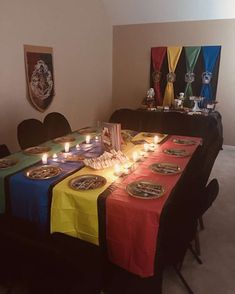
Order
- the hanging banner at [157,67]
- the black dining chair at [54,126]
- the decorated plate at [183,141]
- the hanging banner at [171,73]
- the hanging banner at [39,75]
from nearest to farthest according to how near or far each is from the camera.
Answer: the decorated plate at [183,141], the black dining chair at [54,126], the hanging banner at [39,75], the hanging banner at [171,73], the hanging banner at [157,67]

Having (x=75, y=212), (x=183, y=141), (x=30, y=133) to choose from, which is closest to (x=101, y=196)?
(x=75, y=212)

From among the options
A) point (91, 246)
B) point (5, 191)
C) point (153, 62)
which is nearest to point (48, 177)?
point (5, 191)

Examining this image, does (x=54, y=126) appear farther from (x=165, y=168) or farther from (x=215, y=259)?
(x=215, y=259)

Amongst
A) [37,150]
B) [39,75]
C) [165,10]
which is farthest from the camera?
[165,10]

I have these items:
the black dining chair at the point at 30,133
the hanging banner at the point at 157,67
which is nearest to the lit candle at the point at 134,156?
the black dining chair at the point at 30,133

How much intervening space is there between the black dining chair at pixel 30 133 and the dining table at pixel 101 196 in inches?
23.4

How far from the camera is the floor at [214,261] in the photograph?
1773 mm

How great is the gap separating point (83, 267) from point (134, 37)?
467 cm

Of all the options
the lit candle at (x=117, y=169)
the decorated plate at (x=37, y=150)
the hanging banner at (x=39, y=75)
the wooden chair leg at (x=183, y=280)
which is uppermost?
the hanging banner at (x=39, y=75)

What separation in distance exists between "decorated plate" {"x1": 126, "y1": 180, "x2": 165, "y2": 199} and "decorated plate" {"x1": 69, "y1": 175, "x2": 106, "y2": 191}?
0.18 meters

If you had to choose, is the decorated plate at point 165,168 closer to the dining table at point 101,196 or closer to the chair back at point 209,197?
the dining table at point 101,196

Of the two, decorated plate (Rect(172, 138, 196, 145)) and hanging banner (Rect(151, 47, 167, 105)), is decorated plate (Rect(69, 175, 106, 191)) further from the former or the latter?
hanging banner (Rect(151, 47, 167, 105))

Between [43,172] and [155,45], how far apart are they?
3949 millimetres

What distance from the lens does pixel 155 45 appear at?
4949 mm
